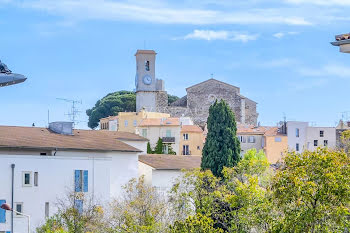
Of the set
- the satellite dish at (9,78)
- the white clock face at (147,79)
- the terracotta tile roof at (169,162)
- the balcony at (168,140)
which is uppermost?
the white clock face at (147,79)

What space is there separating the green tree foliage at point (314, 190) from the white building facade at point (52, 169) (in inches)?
1398

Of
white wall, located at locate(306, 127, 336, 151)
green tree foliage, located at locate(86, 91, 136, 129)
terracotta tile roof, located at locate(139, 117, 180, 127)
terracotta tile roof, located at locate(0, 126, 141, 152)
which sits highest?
green tree foliage, located at locate(86, 91, 136, 129)

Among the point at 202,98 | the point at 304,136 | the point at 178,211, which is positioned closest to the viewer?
the point at 178,211

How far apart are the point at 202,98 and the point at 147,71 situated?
1255 centimetres

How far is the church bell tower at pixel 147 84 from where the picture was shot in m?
164

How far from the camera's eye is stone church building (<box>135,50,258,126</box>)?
160 m

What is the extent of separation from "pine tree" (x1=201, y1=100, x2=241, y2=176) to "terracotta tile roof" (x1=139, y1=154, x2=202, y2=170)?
27.4 ft

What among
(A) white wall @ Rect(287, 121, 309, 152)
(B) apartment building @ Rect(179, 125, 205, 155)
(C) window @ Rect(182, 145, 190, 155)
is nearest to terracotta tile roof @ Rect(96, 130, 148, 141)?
(C) window @ Rect(182, 145, 190, 155)

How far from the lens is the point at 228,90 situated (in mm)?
161625

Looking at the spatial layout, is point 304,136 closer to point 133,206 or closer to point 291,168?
point 133,206

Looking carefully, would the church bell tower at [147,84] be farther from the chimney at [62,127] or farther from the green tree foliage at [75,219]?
the green tree foliage at [75,219]

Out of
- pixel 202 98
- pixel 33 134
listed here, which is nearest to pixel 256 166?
pixel 33 134

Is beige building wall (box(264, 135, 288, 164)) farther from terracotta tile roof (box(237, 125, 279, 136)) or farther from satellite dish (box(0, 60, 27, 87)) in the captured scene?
satellite dish (box(0, 60, 27, 87))

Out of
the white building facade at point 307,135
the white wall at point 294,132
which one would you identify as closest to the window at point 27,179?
the white wall at point 294,132
